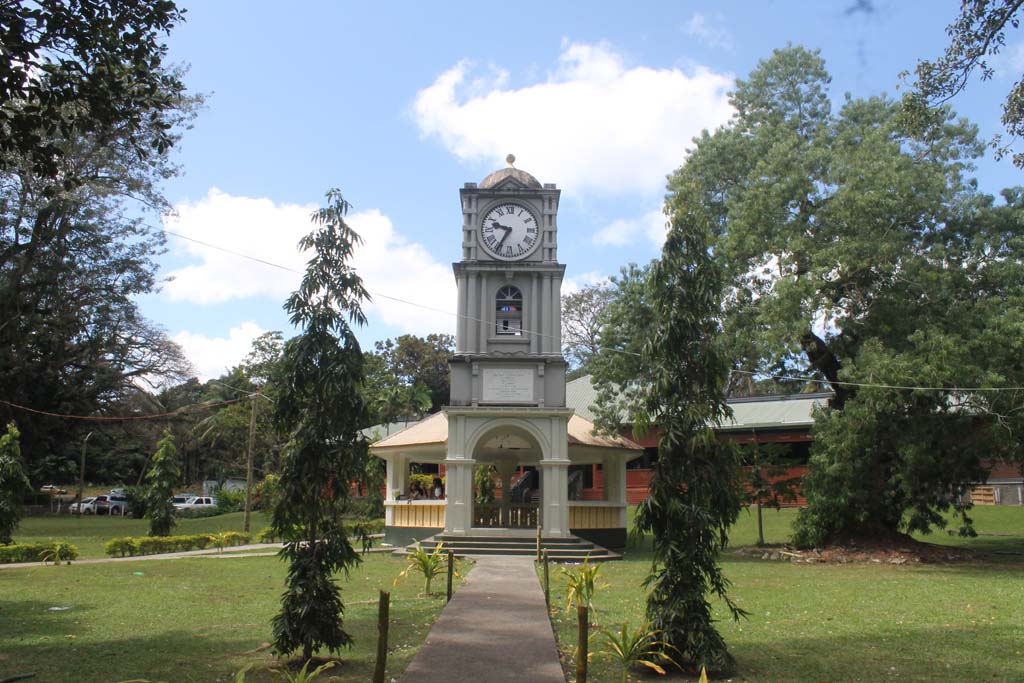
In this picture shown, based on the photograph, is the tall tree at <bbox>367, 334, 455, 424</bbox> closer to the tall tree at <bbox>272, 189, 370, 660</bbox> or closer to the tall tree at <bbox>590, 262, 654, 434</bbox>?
the tall tree at <bbox>590, 262, 654, 434</bbox>

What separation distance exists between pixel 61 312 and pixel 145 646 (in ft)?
81.2

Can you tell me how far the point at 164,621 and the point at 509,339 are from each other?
41.8 ft

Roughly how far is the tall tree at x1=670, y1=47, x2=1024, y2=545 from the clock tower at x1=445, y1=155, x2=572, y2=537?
4.74 meters

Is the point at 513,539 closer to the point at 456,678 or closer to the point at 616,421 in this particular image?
the point at 616,421

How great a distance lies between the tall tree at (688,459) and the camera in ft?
28.1

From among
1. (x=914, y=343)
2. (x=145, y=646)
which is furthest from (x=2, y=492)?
(x=914, y=343)

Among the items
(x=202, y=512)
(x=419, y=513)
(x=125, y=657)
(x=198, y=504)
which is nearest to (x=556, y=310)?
(x=419, y=513)

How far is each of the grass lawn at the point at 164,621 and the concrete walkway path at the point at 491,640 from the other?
0.35 meters

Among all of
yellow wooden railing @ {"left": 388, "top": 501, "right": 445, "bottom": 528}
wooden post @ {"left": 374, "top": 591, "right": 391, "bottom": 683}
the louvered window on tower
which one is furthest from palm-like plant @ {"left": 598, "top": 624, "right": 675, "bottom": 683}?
yellow wooden railing @ {"left": 388, "top": 501, "right": 445, "bottom": 528}

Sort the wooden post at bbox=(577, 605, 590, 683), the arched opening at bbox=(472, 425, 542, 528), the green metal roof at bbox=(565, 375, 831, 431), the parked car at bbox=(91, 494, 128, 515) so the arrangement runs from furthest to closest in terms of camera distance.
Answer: the parked car at bbox=(91, 494, 128, 515)
the green metal roof at bbox=(565, 375, 831, 431)
the arched opening at bbox=(472, 425, 542, 528)
the wooden post at bbox=(577, 605, 590, 683)

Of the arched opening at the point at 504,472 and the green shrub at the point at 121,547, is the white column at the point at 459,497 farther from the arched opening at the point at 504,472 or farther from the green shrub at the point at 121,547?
the green shrub at the point at 121,547

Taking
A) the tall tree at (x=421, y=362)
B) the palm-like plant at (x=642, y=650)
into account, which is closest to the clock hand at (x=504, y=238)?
the palm-like plant at (x=642, y=650)

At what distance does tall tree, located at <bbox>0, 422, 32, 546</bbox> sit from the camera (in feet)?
64.7

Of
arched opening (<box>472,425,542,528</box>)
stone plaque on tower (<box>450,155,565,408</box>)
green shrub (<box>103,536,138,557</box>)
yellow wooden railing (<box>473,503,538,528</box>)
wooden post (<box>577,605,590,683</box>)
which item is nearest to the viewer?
wooden post (<box>577,605,590,683</box>)
